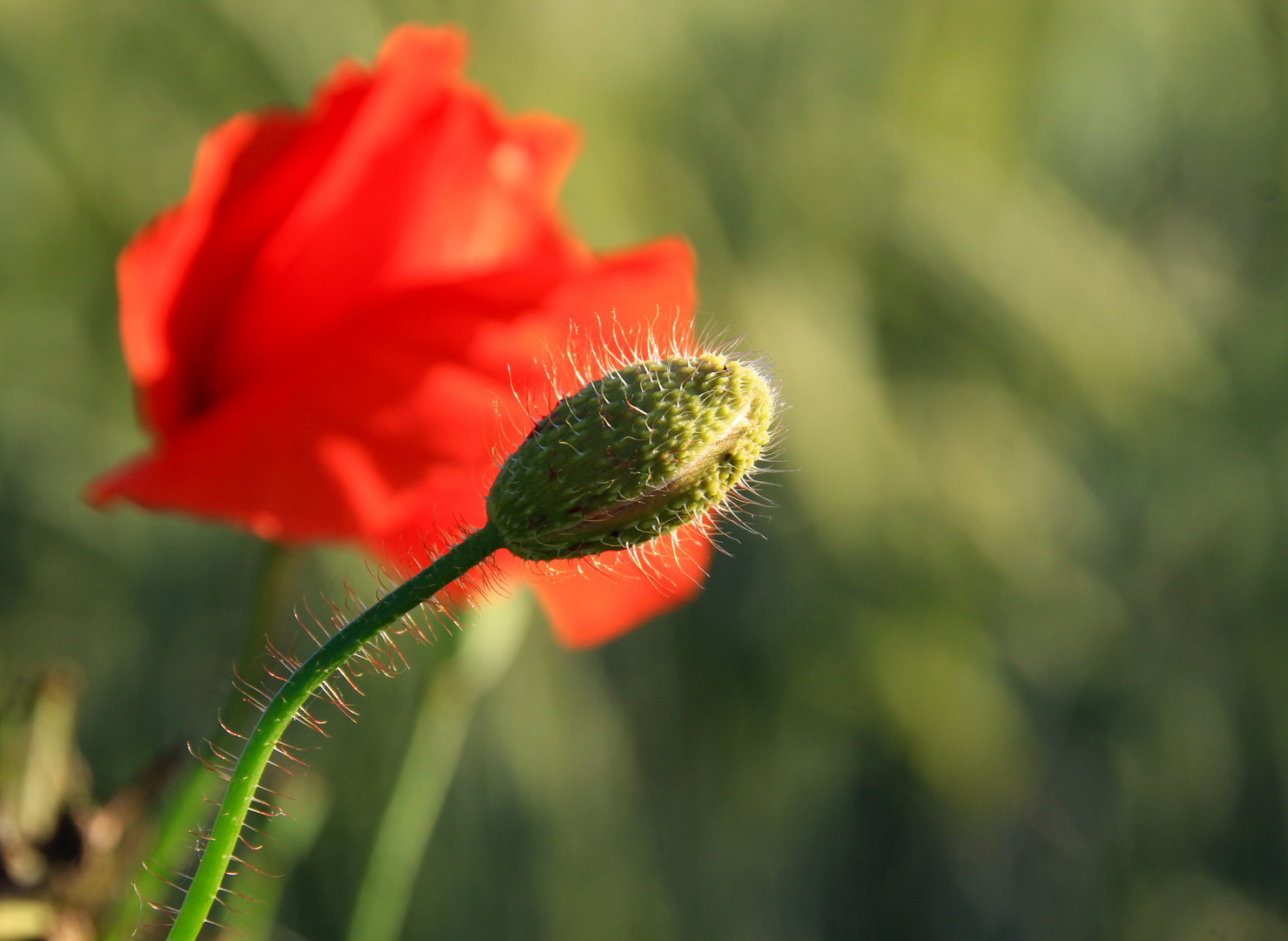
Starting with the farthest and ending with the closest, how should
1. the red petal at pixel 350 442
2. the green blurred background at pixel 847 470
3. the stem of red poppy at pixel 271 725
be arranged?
the green blurred background at pixel 847 470 → the red petal at pixel 350 442 → the stem of red poppy at pixel 271 725

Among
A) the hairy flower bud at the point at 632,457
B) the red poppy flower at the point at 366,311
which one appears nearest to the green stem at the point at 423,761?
the red poppy flower at the point at 366,311

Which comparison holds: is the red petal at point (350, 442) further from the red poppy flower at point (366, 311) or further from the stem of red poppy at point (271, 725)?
the stem of red poppy at point (271, 725)

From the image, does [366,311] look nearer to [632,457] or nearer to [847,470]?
[632,457]

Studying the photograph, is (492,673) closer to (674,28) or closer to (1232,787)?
(674,28)

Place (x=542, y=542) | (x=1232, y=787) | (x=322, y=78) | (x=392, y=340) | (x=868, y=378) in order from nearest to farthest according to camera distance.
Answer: (x=542, y=542) → (x=392, y=340) → (x=322, y=78) → (x=868, y=378) → (x=1232, y=787)

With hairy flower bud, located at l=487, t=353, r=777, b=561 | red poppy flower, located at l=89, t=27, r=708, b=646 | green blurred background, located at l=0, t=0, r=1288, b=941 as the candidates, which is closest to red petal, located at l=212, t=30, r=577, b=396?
red poppy flower, located at l=89, t=27, r=708, b=646

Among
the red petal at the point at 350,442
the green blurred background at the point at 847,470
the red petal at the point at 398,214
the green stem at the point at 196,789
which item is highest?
the red petal at the point at 398,214

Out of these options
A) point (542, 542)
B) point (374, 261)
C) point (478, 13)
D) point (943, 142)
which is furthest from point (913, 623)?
point (542, 542)

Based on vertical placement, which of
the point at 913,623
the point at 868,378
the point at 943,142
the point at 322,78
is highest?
the point at 322,78
